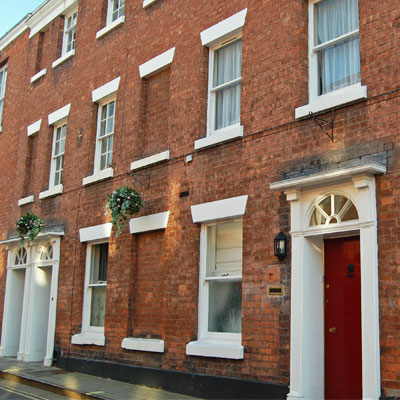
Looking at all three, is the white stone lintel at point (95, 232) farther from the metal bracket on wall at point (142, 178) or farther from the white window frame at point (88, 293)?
the metal bracket on wall at point (142, 178)

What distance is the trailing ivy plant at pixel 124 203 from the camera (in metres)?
10.9

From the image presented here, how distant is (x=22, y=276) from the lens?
616 inches

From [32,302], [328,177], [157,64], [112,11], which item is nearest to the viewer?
[328,177]

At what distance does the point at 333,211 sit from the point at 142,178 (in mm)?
4769

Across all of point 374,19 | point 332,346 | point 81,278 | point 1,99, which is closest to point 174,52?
point 374,19

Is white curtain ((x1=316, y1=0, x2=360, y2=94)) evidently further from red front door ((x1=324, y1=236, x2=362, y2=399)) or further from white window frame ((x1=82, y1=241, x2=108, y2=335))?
white window frame ((x1=82, y1=241, x2=108, y2=335))

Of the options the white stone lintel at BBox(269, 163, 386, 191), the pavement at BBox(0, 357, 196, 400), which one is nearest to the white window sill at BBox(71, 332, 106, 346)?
the pavement at BBox(0, 357, 196, 400)

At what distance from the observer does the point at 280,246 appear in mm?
8320

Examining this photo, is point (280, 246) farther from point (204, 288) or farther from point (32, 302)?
point (32, 302)

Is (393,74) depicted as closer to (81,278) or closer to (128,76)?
(128,76)

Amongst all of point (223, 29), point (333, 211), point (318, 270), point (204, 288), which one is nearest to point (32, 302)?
point (204, 288)

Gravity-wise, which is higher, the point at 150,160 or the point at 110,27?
the point at 110,27

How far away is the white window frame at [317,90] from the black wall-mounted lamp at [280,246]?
182cm

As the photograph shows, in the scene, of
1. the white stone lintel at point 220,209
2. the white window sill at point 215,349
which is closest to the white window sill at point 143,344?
the white window sill at point 215,349
